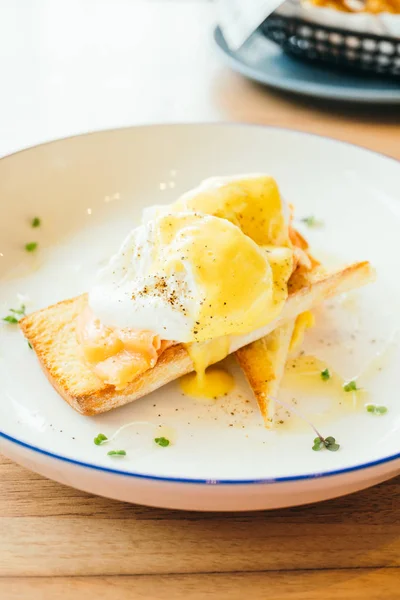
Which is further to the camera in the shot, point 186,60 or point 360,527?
point 186,60

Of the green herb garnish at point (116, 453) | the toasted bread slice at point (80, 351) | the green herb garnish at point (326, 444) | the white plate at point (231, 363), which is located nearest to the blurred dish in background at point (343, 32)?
the white plate at point (231, 363)

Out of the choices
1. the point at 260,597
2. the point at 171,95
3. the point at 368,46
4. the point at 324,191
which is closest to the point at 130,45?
the point at 171,95

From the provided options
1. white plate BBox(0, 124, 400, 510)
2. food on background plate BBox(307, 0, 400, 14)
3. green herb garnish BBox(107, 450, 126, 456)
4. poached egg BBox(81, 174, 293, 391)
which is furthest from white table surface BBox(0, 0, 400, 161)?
green herb garnish BBox(107, 450, 126, 456)

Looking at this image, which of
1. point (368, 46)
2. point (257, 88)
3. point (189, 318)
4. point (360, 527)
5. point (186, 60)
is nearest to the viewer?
point (360, 527)

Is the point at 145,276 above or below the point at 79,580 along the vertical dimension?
above

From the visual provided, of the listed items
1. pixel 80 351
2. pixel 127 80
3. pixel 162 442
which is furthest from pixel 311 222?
pixel 127 80

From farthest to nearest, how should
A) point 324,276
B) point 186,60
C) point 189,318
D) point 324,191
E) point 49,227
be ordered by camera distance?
point 186,60
point 324,191
point 49,227
point 324,276
point 189,318

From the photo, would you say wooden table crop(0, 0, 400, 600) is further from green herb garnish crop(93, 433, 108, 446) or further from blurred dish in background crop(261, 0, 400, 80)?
blurred dish in background crop(261, 0, 400, 80)

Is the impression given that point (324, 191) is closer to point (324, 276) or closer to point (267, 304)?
point (324, 276)
